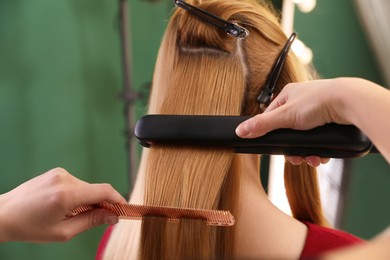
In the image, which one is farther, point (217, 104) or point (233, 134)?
point (217, 104)

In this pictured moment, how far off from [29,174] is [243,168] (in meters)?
1.06

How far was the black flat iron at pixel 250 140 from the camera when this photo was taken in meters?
0.49

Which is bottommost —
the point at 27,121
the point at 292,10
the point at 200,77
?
the point at 27,121

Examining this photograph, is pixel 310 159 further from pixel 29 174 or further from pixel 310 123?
pixel 29 174

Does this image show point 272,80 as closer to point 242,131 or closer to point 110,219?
point 242,131

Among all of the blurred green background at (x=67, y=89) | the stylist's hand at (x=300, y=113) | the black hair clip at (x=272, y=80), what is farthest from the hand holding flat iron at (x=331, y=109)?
the blurred green background at (x=67, y=89)

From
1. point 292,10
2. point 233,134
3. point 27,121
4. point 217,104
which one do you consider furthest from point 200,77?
point 27,121

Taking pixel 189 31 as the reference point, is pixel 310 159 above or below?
below

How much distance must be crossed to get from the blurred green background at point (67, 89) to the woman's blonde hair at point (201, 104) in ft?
2.81

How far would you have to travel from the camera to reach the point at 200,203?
0.58 m

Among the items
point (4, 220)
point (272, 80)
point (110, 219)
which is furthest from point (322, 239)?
point (4, 220)

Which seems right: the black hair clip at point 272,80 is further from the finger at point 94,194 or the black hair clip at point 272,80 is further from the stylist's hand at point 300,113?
the finger at point 94,194

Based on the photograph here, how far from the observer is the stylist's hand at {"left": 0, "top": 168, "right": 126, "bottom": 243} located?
0.47m

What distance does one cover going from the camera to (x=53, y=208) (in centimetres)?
47
